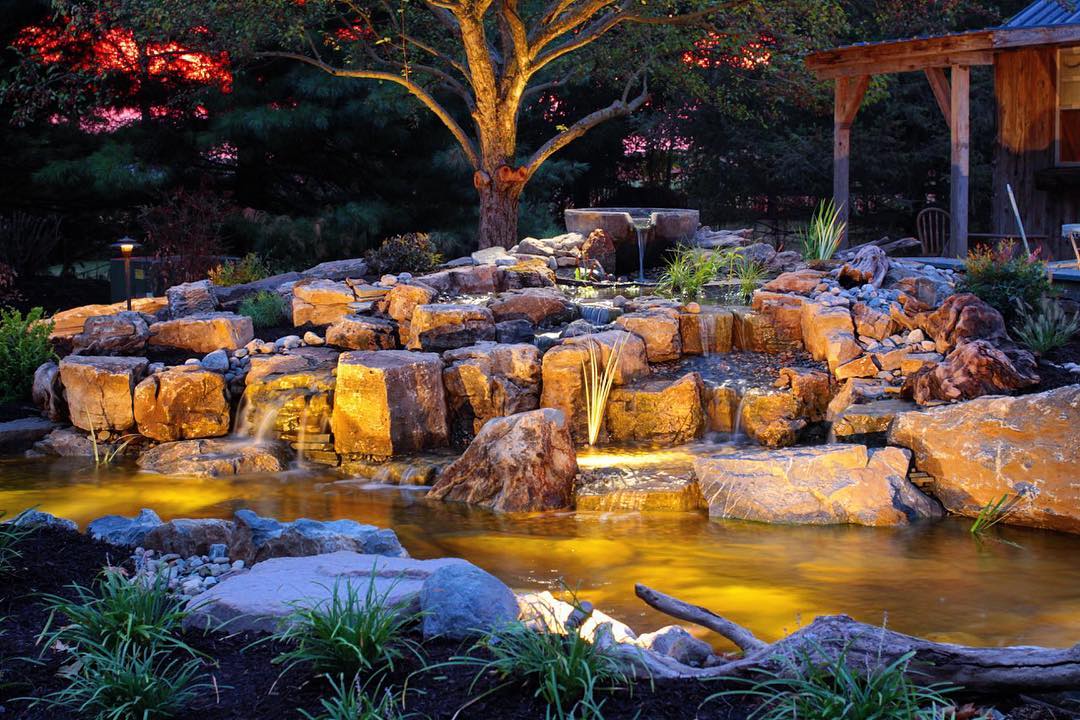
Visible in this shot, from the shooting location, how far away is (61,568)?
4508 millimetres

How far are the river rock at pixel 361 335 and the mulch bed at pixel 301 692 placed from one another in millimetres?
6256

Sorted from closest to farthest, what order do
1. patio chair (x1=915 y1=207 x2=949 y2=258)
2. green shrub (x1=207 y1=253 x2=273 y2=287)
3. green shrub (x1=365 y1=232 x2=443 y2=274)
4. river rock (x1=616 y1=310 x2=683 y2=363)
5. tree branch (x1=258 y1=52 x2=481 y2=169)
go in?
river rock (x1=616 y1=310 x2=683 y2=363) → green shrub (x1=365 y1=232 x2=443 y2=274) → green shrub (x1=207 y1=253 x2=273 y2=287) → tree branch (x1=258 y1=52 x2=481 y2=169) → patio chair (x1=915 y1=207 x2=949 y2=258)

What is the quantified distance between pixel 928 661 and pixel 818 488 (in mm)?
3985

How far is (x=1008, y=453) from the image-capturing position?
24.4ft

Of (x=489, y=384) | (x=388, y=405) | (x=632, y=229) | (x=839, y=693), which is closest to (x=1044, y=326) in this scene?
(x=489, y=384)

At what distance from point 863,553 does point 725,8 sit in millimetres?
8096

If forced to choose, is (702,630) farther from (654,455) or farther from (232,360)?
(232,360)

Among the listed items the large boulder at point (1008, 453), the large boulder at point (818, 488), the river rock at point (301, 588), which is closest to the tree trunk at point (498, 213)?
the large boulder at point (818, 488)

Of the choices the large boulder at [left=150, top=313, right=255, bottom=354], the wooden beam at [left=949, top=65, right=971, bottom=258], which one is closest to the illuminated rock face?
the large boulder at [left=150, top=313, right=255, bottom=354]

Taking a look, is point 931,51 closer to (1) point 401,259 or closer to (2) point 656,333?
(2) point 656,333

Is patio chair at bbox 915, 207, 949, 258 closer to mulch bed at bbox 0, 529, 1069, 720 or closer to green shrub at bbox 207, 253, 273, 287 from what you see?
green shrub at bbox 207, 253, 273, 287

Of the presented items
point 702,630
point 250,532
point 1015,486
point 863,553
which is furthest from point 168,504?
point 1015,486

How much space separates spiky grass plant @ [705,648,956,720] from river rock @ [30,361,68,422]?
8.19 meters

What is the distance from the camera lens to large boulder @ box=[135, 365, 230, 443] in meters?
9.41
